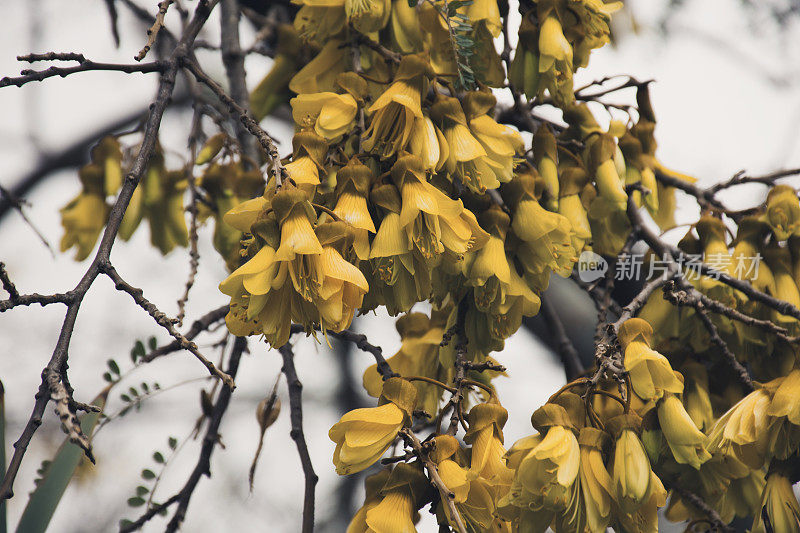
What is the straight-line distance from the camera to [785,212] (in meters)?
1.06

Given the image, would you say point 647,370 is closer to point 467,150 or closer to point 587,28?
point 467,150

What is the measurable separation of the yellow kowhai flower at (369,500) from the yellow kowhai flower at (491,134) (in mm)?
348

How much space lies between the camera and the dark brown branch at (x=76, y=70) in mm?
757

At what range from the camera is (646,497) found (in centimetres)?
73

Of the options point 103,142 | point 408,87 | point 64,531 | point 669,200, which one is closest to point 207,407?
point 103,142

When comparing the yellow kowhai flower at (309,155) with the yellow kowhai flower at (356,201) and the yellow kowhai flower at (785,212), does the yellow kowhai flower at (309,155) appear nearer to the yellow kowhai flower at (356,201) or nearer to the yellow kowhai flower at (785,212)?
the yellow kowhai flower at (356,201)

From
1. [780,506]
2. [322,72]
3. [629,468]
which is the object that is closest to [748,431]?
[780,506]

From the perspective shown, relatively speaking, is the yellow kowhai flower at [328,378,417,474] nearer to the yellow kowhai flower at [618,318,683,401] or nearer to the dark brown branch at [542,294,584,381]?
the yellow kowhai flower at [618,318,683,401]

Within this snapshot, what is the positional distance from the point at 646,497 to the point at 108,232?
1.84ft

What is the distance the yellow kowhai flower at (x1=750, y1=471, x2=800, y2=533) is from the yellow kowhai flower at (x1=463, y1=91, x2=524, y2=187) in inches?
19.1

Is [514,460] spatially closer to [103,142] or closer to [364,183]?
[364,183]

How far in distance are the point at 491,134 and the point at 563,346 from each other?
576 mm

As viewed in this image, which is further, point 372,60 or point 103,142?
point 103,142

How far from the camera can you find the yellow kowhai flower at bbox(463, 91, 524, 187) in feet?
2.88
